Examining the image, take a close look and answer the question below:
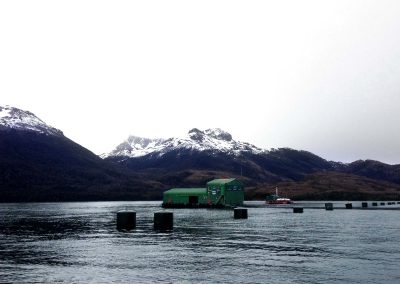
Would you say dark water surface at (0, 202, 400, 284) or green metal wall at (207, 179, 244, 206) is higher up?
green metal wall at (207, 179, 244, 206)

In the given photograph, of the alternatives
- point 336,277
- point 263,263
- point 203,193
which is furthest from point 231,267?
point 203,193

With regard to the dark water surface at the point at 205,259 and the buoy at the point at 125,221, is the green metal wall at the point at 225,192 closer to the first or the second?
the buoy at the point at 125,221

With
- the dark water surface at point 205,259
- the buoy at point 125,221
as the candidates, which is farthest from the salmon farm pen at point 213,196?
the dark water surface at point 205,259

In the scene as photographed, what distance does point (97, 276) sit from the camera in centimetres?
2656

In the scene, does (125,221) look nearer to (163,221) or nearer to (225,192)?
(163,221)

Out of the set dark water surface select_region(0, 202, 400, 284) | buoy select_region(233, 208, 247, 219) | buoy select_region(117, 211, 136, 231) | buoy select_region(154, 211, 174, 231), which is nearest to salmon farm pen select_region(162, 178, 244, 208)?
buoy select_region(233, 208, 247, 219)

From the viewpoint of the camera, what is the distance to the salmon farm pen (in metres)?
153

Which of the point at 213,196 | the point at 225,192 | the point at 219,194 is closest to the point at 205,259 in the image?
the point at 225,192

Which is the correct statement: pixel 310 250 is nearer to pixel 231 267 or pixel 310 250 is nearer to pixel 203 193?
pixel 231 267

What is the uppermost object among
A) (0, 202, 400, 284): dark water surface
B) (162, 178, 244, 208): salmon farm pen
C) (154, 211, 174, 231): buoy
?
(162, 178, 244, 208): salmon farm pen

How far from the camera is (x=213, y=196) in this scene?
15550cm

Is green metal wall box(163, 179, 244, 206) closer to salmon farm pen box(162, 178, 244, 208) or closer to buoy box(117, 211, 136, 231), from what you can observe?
salmon farm pen box(162, 178, 244, 208)

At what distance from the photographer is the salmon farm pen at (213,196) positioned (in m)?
153

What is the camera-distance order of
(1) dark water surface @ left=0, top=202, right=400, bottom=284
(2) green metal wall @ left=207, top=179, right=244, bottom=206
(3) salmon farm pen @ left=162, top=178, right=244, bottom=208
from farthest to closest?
(3) salmon farm pen @ left=162, top=178, right=244, bottom=208
(2) green metal wall @ left=207, top=179, right=244, bottom=206
(1) dark water surface @ left=0, top=202, right=400, bottom=284
